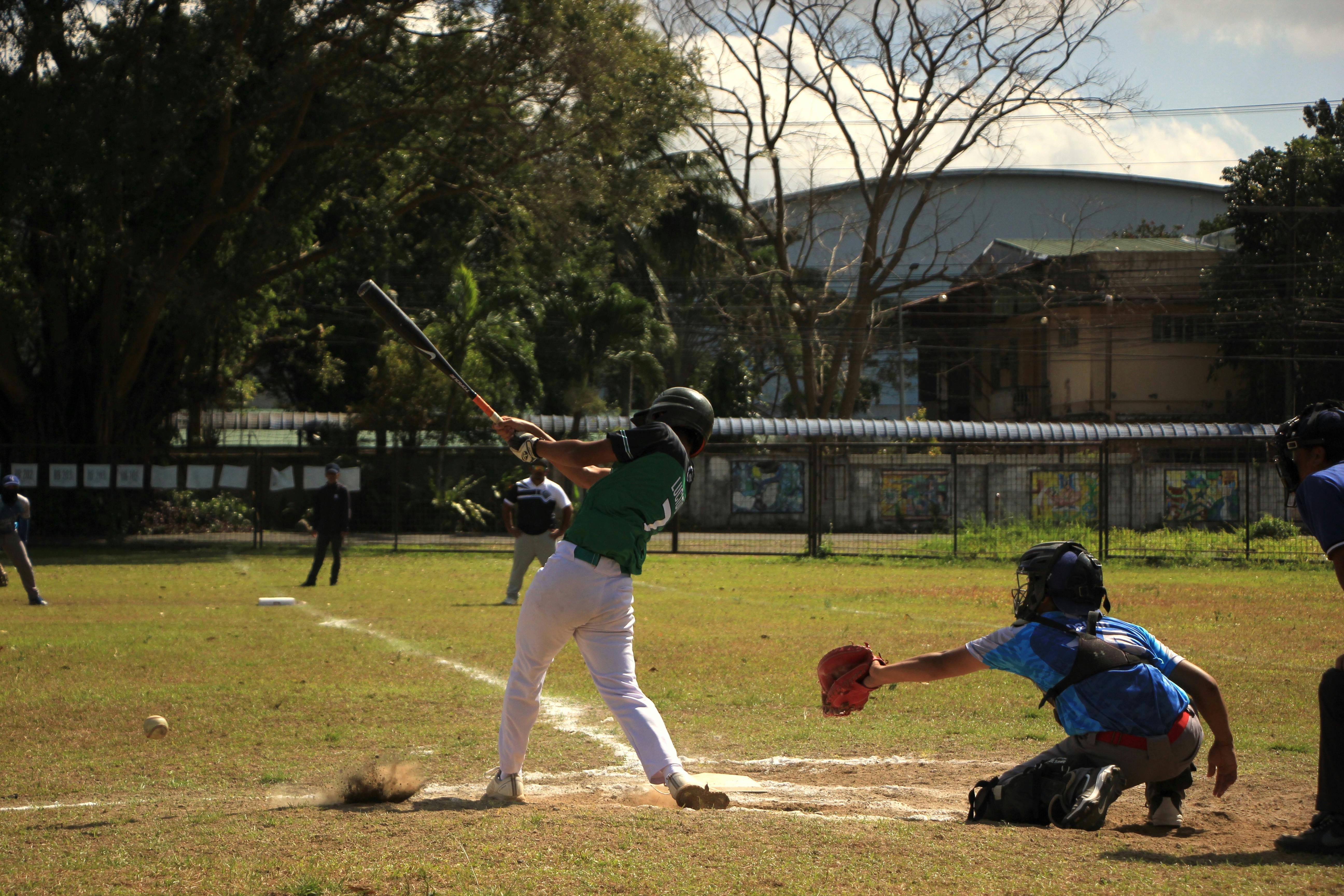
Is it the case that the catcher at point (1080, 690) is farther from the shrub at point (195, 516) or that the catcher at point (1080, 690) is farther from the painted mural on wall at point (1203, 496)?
the shrub at point (195, 516)

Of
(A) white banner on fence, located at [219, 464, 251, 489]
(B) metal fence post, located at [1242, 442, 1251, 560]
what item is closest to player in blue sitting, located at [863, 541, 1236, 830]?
(B) metal fence post, located at [1242, 442, 1251, 560]

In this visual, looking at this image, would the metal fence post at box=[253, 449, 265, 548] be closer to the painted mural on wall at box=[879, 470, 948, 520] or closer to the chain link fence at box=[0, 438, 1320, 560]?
the chain link fence at box=[0, 438, 1320, 560]

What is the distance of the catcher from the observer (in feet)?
16.2

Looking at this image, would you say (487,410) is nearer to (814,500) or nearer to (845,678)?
(845,678)

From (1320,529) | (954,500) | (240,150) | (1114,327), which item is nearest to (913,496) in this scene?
(954,500)

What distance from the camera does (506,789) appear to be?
18.2 ft

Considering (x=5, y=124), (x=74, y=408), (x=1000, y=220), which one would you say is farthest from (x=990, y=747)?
(x=1000, y=220)

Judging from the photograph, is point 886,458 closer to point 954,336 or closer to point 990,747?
point 990,747

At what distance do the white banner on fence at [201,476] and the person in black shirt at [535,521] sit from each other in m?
14.5

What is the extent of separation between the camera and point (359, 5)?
25156 mm

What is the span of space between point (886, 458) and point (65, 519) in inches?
777

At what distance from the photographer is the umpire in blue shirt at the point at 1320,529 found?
437 cm

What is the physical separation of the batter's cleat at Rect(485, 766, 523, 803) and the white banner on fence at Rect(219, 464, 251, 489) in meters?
23.7

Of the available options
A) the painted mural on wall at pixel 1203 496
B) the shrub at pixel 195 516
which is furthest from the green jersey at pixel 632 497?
the shrub at pixel 195 516
